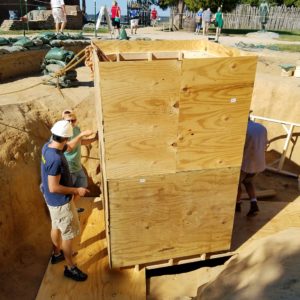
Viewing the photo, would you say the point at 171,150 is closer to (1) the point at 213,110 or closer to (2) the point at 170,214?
(1) the point at 213,110

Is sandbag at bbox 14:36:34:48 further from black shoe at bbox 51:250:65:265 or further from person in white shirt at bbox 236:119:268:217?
person in white shirt at bbox 236:119:268:217

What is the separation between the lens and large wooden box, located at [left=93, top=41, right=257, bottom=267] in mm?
3695

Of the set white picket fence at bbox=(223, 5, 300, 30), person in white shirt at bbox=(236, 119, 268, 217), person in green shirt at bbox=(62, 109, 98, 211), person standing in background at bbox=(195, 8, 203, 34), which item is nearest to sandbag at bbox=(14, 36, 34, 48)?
person in green shirt at bbox=(62, 109, 98, 211)

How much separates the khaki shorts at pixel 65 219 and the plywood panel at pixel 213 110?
1514 millimetres

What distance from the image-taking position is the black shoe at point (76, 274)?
4.60 meters

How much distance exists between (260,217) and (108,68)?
3773mm

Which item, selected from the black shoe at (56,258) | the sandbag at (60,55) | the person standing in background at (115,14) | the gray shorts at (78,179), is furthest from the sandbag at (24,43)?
the black shoe at (56,258)

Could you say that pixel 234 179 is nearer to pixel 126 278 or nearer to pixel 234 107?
pixel 234 107

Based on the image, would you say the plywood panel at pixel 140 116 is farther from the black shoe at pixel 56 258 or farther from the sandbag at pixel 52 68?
the sandbag at pixel 52 68

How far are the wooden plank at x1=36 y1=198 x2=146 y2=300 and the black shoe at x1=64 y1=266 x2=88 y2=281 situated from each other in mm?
57

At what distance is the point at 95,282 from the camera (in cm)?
459

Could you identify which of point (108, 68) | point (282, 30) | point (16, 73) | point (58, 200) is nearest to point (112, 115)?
point (108, 68)

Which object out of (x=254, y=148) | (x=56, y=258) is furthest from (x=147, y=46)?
(x=56, y=258)

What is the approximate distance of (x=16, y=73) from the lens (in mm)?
10141
